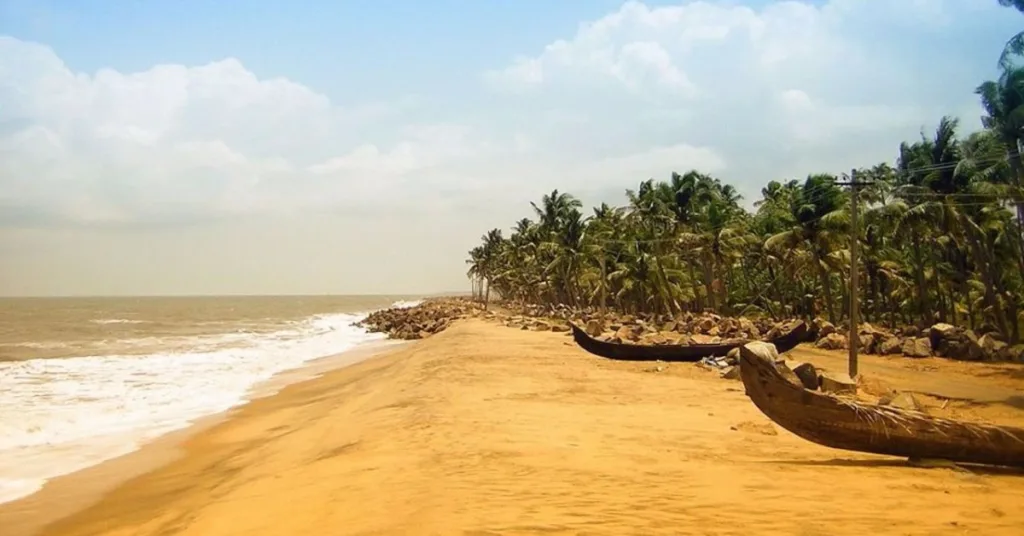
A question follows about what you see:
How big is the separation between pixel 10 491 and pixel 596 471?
11160 millimetres

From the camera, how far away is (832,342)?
32.7m

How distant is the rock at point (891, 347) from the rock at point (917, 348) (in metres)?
0.22

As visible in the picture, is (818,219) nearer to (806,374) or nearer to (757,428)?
(806,374)

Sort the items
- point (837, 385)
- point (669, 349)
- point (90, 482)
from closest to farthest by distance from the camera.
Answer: point (90, 482)
point (837, 385)
point (669, 349)

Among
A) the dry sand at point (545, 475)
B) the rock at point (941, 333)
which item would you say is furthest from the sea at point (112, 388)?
the rock at point (941, 333)

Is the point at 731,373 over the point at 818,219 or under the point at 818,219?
under

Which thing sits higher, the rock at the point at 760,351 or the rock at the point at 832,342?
the rock at the point at 760,351

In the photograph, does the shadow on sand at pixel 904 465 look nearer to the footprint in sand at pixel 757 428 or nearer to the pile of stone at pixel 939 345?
the footprint in sand at pixel 757 428

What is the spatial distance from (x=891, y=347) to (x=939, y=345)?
1919 millimetres

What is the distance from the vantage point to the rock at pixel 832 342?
32500mm

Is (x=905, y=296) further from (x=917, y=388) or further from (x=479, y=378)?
(x=479, y=378)

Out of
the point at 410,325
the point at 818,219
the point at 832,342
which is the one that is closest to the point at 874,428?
the point at 832,342

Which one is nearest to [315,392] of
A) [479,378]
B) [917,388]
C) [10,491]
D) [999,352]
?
[479,378]

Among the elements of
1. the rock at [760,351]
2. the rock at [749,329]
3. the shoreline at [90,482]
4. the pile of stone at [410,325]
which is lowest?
the shoreline at [90,482]
